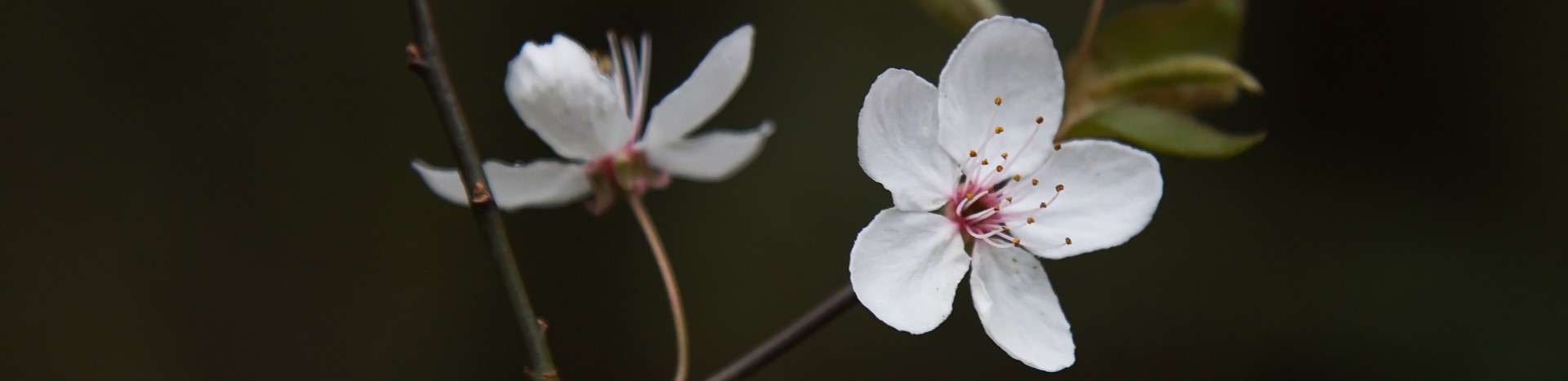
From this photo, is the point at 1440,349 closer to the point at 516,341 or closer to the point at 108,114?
the point at 516,341

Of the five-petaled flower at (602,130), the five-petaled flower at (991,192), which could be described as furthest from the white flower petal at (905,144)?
the five-petaled flower at (602,130)

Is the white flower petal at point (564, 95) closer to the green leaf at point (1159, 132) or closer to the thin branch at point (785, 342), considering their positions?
the thin branch at point (785, 342)

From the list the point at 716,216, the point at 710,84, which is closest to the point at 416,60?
the point at 710,84

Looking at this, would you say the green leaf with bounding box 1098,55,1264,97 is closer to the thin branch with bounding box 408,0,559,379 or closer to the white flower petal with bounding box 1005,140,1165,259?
the white flower petal with bounding box 1005,140,1165,259

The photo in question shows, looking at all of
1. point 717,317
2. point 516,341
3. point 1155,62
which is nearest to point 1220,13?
point 1155,62

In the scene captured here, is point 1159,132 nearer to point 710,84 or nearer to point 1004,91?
point 1004,91

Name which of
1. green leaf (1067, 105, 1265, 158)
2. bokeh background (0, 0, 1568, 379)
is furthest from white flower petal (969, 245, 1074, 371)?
bokeh background (0, 0, 1568, 379)
